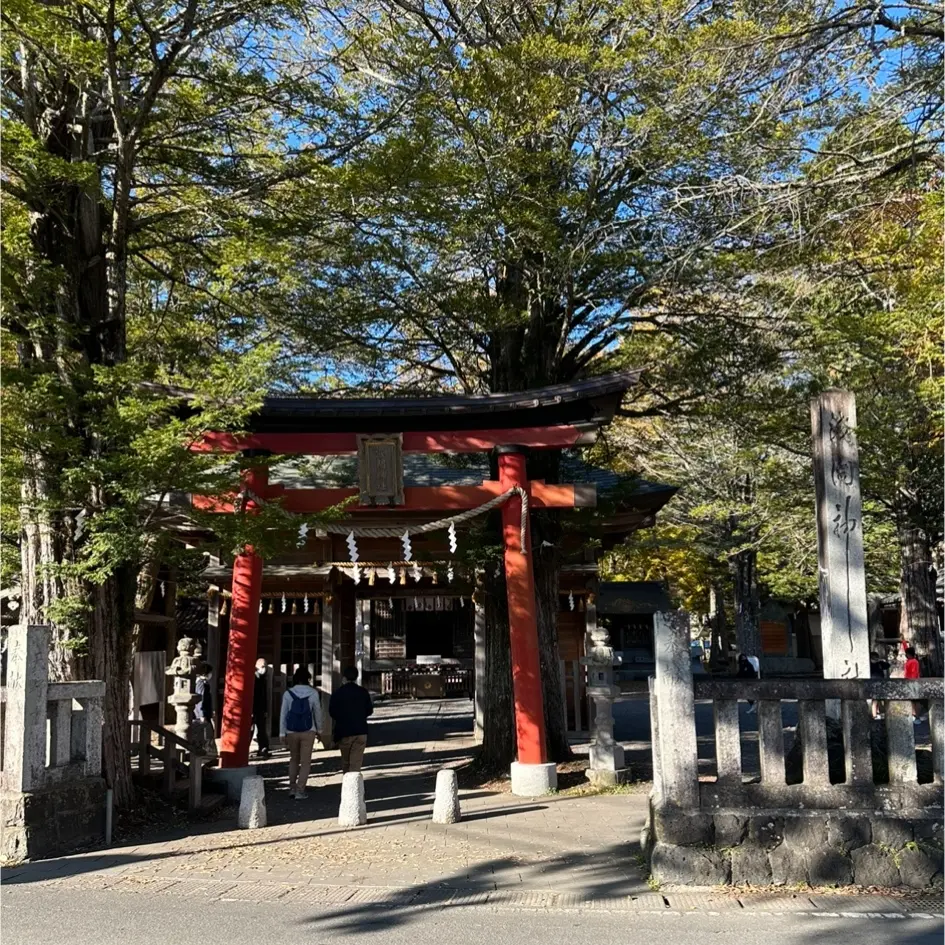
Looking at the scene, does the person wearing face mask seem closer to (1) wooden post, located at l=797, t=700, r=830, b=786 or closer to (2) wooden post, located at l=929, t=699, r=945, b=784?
(1) wooden post, located at l=797, t=700, r=830, b=786

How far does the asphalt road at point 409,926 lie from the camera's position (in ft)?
21.0

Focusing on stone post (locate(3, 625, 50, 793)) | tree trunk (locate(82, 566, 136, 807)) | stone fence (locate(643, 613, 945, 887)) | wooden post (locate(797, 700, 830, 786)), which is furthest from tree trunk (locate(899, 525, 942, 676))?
stone post (locate(3, 625, 50, 793))

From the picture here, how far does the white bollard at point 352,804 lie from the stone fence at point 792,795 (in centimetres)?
396

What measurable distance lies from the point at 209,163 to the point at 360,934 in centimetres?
1005

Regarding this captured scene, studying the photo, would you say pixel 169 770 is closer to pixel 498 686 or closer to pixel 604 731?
pixel 498 686

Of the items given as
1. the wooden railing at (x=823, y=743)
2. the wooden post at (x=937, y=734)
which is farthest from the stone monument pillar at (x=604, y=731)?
the wooden post at (x=937, y=734)

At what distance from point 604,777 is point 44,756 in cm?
728

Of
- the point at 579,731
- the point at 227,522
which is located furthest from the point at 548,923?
the point at 579,731

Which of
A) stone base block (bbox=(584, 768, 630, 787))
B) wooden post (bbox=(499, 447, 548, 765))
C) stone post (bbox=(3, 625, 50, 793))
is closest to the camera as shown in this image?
stone post (bbox=(3, 625, 50, 793))

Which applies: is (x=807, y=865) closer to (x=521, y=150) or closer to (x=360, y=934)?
(x=360, y=934)

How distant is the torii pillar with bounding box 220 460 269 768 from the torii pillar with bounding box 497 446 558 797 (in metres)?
3.45

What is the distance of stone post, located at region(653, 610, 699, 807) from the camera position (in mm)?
7762

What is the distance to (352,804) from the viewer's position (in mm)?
10562

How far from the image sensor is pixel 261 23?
11.7 meters
